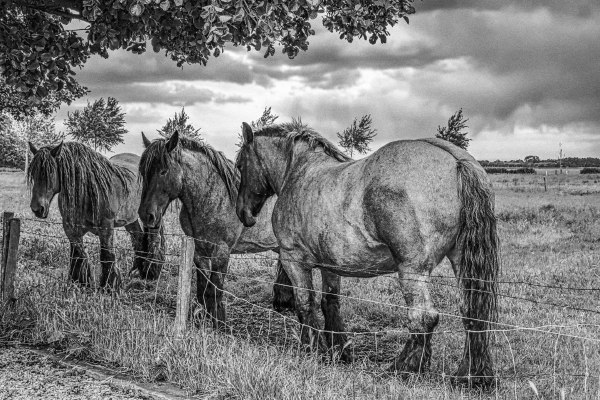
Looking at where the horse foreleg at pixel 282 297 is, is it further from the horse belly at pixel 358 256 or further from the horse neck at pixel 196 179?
the horse belly at pixel 358 256

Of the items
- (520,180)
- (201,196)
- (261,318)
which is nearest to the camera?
(201,196)

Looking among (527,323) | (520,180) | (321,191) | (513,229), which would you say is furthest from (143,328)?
(520,180)

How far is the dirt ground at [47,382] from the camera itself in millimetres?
5348

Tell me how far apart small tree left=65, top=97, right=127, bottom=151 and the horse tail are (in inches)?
1971

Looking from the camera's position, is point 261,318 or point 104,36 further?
point 261,318

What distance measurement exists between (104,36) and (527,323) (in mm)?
7243

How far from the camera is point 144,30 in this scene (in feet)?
27.4

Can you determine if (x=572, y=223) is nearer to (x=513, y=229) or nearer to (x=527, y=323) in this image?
(x=513, y=229)

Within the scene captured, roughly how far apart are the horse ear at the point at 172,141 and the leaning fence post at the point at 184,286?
2.14 meters

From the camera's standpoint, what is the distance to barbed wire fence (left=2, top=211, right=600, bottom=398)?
6.30m

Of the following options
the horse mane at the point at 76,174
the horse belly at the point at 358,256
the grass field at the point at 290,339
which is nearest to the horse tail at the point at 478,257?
the grass field at the point at 290,339

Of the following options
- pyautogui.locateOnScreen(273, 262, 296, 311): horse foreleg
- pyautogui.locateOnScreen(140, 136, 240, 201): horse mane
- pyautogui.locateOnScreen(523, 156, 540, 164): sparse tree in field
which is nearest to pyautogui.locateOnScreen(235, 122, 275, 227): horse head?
pyautogui.locateOnScreen(140, 136, 240, 201): horse mane

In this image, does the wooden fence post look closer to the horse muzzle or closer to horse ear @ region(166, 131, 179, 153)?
horse ear @ region(166, 131, 179, 153)

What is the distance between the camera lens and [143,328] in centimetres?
663
